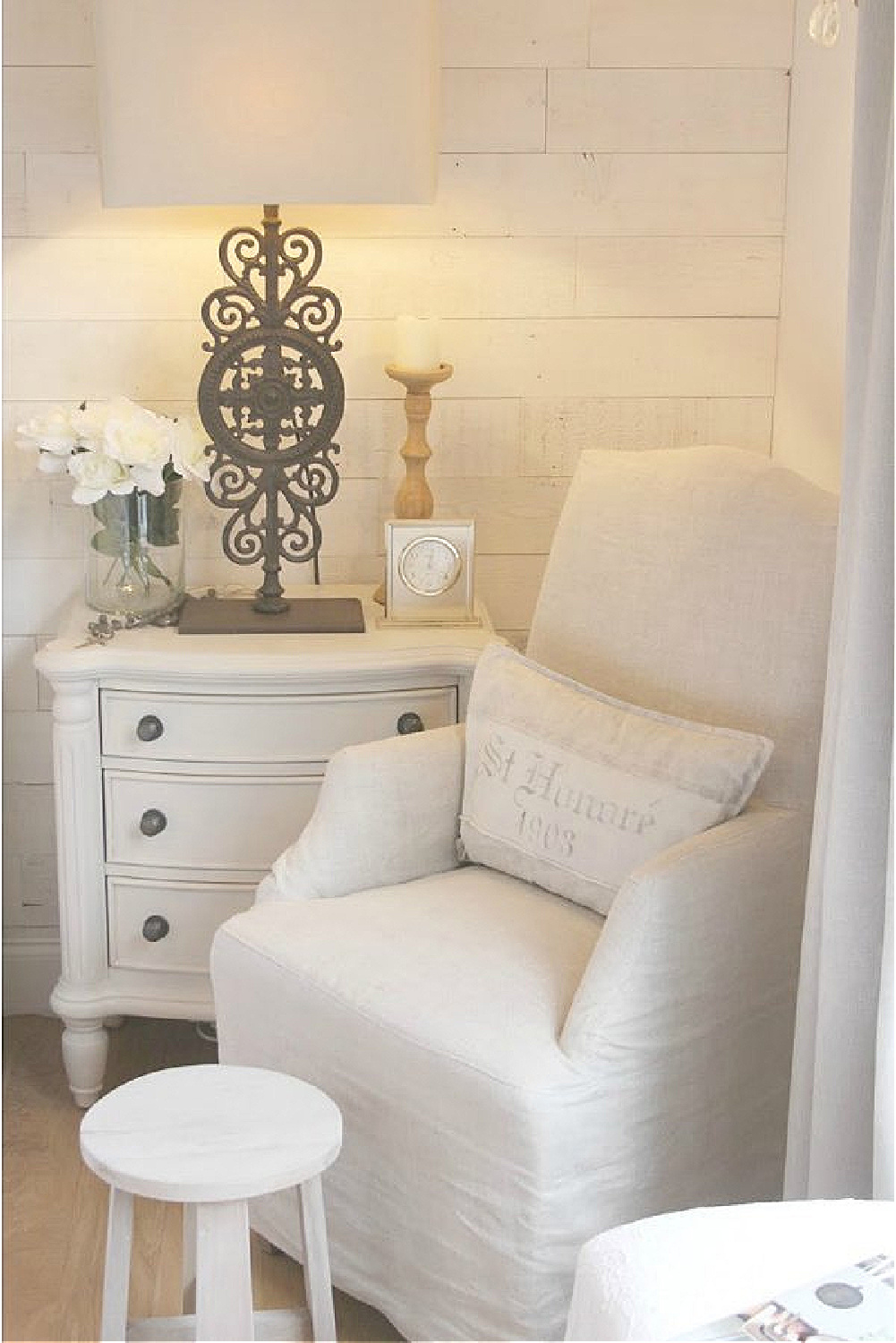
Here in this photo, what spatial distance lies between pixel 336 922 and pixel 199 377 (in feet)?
3.74

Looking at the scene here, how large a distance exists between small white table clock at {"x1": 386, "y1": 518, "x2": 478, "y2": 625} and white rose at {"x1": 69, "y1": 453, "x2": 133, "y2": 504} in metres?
0.42

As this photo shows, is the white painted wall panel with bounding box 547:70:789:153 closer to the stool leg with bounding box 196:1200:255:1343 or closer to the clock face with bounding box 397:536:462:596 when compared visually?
the clock face with bounding box 397:536:462:596

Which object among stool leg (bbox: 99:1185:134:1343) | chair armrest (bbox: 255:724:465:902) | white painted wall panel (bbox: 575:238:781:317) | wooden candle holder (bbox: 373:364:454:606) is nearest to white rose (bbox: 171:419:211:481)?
wooden candle holder (bbox: 373:364:454:606)

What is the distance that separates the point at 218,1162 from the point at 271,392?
139cm

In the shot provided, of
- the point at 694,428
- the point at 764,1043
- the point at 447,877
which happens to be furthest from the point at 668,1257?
the point at 694,428

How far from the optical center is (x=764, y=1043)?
221 centimetres

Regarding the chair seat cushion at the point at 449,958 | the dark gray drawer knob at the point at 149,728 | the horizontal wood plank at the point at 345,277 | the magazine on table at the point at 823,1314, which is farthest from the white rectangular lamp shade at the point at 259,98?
the magazine on table at the point at 823,1314

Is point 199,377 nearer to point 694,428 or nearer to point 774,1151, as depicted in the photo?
point 694,428

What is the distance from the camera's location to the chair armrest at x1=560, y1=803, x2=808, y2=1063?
2012 millimetres

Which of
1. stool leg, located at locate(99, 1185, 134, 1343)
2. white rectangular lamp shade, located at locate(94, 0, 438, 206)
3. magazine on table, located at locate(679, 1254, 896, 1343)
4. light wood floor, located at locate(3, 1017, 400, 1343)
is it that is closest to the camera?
magazine on table, located at locate(679, 1254, 896, 1343)

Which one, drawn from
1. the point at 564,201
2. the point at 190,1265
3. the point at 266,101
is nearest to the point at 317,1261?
the point at 190,1265

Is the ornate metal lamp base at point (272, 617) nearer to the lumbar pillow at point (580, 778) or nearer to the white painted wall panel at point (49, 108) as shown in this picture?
the lumbar pillow at point (580, 778)

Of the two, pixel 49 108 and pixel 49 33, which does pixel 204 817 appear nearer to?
pixel 49 108

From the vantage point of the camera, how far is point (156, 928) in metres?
2.80
